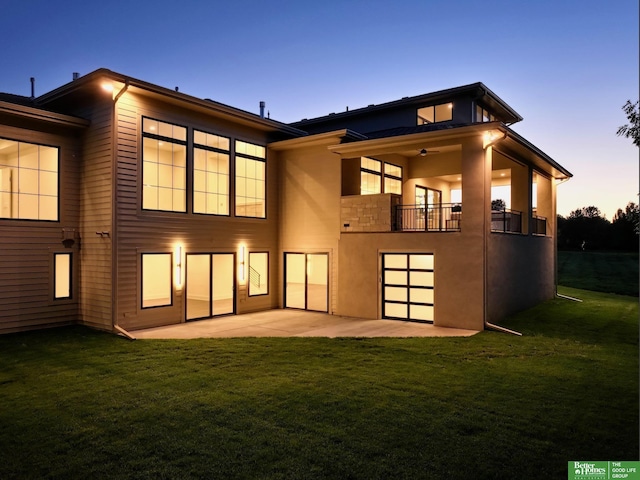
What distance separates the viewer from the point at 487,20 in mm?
17875

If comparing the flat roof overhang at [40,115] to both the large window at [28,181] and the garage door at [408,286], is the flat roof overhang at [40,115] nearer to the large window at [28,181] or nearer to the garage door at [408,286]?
the large window at [28,181]

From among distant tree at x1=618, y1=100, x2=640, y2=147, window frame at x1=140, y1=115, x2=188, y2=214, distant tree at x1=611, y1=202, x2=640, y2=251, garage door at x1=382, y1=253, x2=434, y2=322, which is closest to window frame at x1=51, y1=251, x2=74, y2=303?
window frame at x1=140, y1=115, x2=188, y2=214

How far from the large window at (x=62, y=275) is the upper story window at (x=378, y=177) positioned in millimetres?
8715

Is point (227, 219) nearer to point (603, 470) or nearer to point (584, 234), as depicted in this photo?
point (603, 470)

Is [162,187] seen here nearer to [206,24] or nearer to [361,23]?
[361,23]

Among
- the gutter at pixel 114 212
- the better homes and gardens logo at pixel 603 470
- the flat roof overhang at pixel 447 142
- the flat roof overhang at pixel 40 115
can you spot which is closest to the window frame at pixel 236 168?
the flat roof overhang at pixel 447 142

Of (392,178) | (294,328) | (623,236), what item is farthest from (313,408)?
(623,236)

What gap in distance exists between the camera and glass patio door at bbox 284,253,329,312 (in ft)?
46.3

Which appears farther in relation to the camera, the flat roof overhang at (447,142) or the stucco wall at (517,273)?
the stucco wall at (517,273)

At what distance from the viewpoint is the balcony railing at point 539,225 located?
16.4m

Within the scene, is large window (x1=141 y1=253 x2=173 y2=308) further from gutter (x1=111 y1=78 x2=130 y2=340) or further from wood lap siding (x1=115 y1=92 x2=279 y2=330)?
gutter (x1=111 y1=78 x2=130 y2=340)

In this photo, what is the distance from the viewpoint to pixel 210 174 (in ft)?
42.4

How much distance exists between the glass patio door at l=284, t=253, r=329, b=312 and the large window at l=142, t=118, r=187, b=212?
13.8 ft

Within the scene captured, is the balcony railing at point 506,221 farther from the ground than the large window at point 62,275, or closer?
farther from the ground
